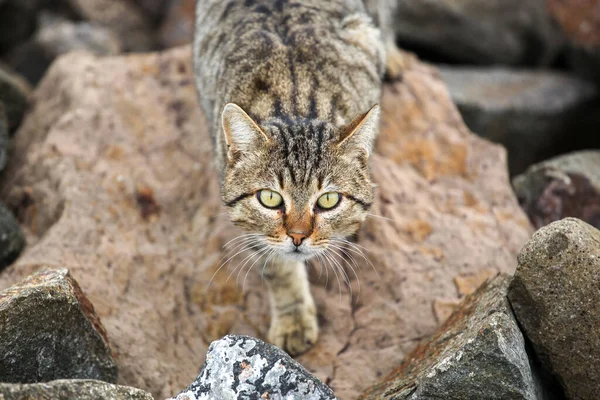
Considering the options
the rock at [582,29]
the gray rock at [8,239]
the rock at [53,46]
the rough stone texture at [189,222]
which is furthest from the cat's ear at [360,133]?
the rock at [53,46]

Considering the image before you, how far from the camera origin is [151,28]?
8.96 metres

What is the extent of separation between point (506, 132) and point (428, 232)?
2602 mm

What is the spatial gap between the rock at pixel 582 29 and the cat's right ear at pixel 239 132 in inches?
189

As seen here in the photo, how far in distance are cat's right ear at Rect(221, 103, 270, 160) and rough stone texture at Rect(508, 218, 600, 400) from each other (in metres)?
1.50

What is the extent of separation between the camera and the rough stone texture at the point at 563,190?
216 inches

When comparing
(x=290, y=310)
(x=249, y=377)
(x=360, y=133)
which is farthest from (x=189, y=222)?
(x=249, y=377)

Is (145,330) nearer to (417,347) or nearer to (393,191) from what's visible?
(417,347)

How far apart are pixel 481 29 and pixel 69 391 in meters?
6.63

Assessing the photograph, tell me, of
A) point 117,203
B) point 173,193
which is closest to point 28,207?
point 117,203

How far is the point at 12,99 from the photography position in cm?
638

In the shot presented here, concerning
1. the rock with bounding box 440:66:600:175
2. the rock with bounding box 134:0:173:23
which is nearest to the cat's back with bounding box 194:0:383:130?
the rock with bounding box 440:66:600:175

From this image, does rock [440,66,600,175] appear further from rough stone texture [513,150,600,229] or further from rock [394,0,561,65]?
rough stone texture [513,150,600,229]

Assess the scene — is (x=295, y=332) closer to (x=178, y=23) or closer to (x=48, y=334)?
(x=48, y=334)

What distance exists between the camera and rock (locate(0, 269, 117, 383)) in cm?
353
